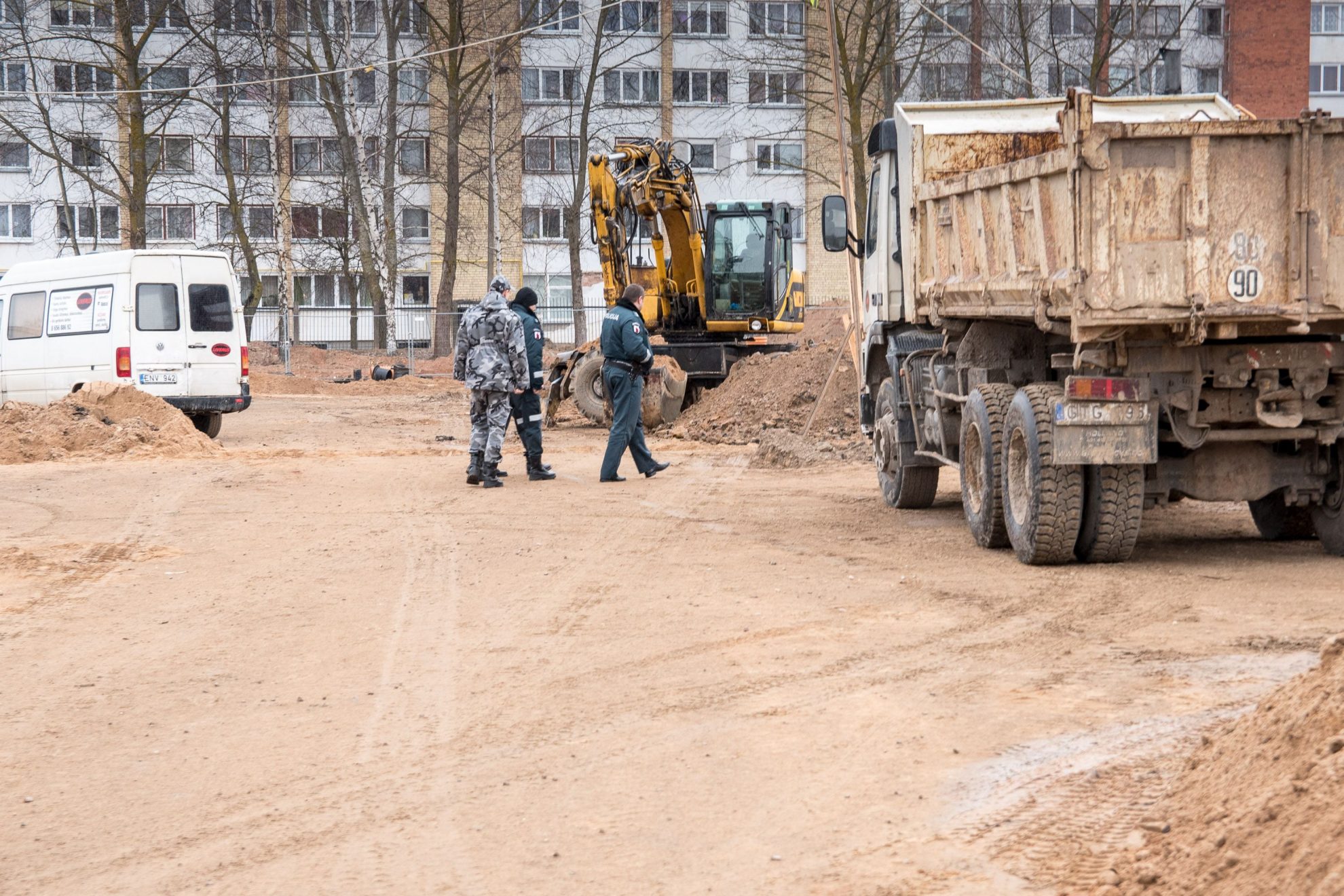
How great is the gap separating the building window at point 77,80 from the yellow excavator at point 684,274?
30.3 m

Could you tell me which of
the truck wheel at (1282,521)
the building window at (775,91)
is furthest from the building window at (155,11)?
the truck wheel at (1282,521)

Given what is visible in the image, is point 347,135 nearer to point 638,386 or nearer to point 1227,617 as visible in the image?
point 638,386

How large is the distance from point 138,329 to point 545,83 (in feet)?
113

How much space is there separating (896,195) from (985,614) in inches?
197

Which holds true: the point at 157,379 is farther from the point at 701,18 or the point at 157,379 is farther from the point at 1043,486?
the point at 701,18

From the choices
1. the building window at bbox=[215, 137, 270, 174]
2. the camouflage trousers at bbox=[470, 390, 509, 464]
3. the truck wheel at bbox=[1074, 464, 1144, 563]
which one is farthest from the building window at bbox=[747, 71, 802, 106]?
the truck wheel at bbox=[1074, 464, 1144, 563]

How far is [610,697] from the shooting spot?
20.2 ft

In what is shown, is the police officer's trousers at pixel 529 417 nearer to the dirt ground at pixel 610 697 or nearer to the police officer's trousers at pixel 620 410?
the police officer's trousers at pixel 620 410

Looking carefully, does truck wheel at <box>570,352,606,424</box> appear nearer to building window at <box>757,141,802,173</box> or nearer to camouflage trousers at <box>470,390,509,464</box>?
camouflage trousers at <box>470,390,509,464</box>

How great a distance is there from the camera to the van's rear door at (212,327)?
19.4 meters

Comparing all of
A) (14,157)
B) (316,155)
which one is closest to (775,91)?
(316,155)

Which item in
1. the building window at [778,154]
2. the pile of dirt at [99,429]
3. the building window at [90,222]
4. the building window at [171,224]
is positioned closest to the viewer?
the pile of dirt at [99,429]

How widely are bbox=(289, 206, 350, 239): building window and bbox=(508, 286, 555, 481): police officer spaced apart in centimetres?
3539

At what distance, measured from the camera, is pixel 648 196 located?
71.1ft
